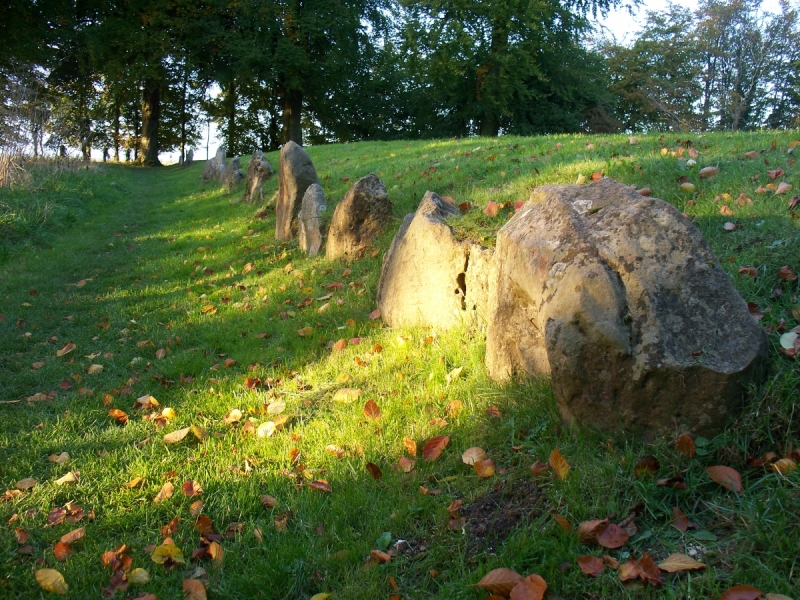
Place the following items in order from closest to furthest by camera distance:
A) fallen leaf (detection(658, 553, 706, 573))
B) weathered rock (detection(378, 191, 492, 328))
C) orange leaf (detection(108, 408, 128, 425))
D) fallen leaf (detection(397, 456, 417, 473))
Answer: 1. fallen leaf (detection(658, 553, 706, 573))
2. fallen leaf (detection(397, 456, 417, 473))
3. orange leaf (detection(108, 408, 128, 425))
4. weathered rock (detection(378, 191, 492, 328))

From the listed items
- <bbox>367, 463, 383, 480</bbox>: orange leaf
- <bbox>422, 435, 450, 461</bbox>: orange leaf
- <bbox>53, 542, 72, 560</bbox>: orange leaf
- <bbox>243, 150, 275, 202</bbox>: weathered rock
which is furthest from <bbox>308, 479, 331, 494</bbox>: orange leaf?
<bbox>243, 150, 275, 202</bbox>: weathered rock

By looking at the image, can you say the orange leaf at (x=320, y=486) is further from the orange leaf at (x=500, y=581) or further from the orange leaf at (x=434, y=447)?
the orange leaf at (x=500, y=581)

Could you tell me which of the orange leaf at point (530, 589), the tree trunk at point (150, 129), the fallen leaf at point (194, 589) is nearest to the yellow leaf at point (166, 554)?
the fallen leaf at point (194, 589)

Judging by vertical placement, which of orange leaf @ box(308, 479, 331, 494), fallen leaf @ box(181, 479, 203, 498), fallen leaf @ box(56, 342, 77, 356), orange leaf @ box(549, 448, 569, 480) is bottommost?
fallen leaf @ box(181, 479, 203, 498)

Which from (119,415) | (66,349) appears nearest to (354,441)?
(119,415)

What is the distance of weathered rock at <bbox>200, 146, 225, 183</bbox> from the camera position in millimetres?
19695

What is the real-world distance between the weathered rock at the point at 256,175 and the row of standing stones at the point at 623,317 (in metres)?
10.8

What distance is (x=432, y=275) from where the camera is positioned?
4945 mm

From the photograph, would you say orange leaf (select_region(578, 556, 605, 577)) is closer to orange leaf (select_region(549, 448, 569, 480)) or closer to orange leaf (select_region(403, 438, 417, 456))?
orange leaf (select_region(549, 448, 569, 480))

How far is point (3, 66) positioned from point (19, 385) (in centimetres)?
2410

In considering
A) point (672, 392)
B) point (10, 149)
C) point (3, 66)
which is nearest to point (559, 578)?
point (672, 392)

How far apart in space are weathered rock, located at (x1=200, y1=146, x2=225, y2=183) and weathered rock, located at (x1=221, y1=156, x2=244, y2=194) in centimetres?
135

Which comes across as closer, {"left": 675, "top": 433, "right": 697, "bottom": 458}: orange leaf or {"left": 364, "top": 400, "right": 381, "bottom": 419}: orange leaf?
{"left": 675, "top": 433, "right": 697, "bottom": 458}: orange leaf

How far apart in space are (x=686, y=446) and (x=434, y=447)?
50.0 inches
